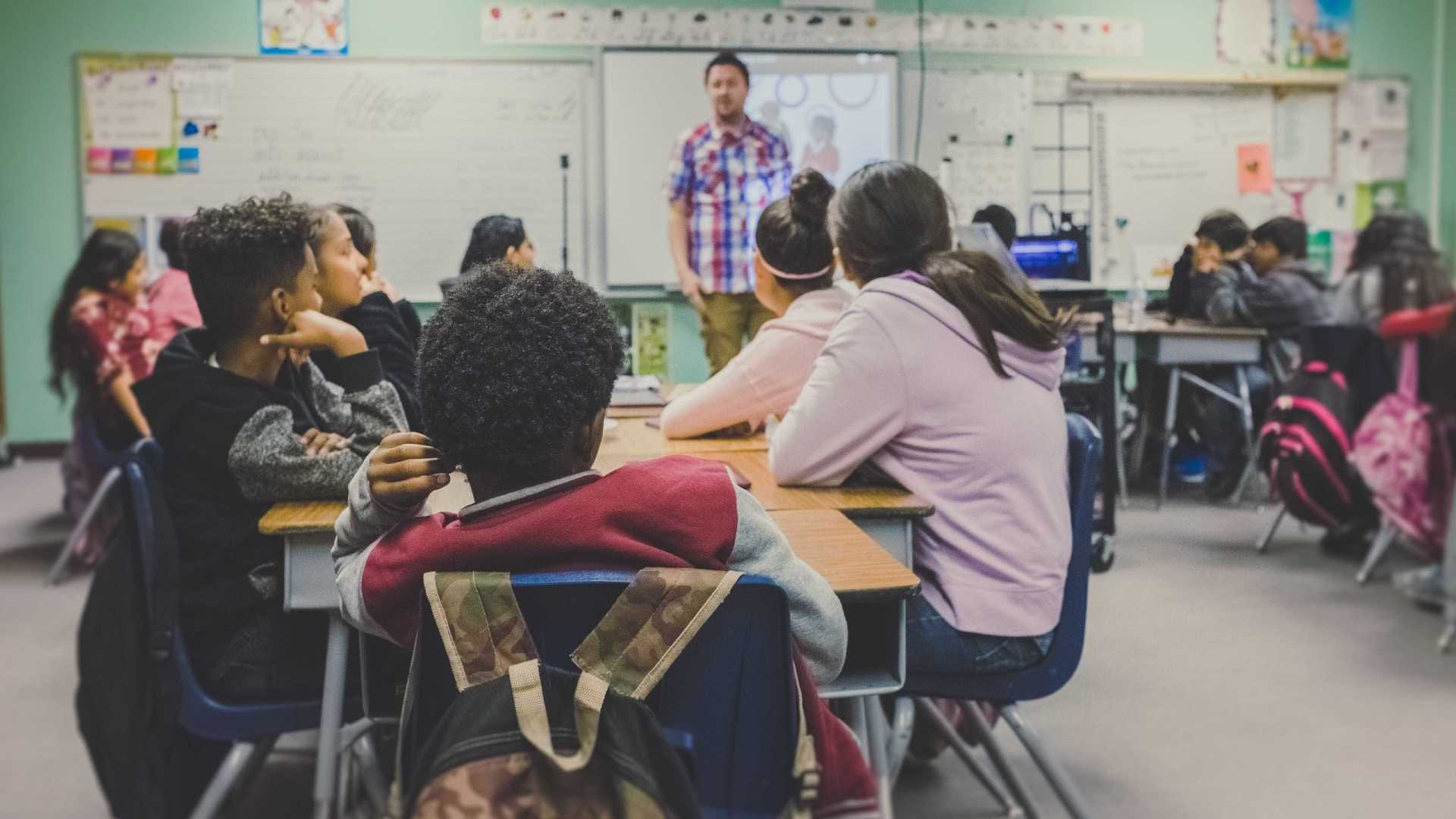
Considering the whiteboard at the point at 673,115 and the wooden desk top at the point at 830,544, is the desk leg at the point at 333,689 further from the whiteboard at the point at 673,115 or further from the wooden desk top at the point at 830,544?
the whiteboard at the point at 673,115

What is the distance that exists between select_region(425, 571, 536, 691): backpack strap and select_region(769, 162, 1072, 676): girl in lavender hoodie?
946 millimetres

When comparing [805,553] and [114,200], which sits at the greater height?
[114,200]

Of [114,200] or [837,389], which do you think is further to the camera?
[114,200]

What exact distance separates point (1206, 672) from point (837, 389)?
1.75m

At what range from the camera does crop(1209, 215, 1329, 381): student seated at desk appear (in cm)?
402

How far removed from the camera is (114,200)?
238 inches

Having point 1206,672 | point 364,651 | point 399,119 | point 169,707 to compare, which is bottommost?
point 1206,672

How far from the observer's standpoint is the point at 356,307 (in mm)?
2369

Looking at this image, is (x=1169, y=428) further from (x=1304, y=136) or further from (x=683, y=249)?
(x=1304, y=136)

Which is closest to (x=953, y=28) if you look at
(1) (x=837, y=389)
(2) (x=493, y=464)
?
(1) (x=837, y=389)

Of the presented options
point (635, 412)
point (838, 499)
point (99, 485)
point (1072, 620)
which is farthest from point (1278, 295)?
point (99, 485)

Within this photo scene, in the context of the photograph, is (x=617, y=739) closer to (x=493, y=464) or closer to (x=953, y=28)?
(x=493, y=464)

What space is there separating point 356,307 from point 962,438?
3.70 ft

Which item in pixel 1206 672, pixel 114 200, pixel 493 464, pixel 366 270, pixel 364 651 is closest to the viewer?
pixel 493 464
